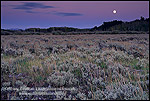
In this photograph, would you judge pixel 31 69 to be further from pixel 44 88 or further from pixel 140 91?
pixel 140 91

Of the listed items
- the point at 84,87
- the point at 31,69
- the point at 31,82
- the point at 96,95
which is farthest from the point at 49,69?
the point at 96,95

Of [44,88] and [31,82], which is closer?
[44,88]

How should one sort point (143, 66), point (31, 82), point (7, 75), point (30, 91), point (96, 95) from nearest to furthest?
point (96, 95), point (30, 91), point (31, 82), point (7, 75), point (143, 66)

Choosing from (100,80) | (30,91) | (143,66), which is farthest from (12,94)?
(143,66)

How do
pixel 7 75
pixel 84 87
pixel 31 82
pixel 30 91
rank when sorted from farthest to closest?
pixel 7 75, pixel 31 82, pixel 84 87, pixel 30 91

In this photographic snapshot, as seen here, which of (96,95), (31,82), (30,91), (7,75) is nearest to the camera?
(96,95)

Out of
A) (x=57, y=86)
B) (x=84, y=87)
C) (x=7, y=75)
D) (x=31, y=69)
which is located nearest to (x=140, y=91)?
(x=84, y=87)

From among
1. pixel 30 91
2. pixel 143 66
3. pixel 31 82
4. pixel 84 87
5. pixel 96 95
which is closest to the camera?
pixel 96 95

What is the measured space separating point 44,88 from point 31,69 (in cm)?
166

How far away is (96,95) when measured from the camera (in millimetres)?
3896

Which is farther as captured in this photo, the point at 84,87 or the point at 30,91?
the point at 84,87

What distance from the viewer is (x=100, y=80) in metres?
4.68

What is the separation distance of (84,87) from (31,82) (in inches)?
64.8

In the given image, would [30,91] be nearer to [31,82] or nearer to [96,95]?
[31,82]
